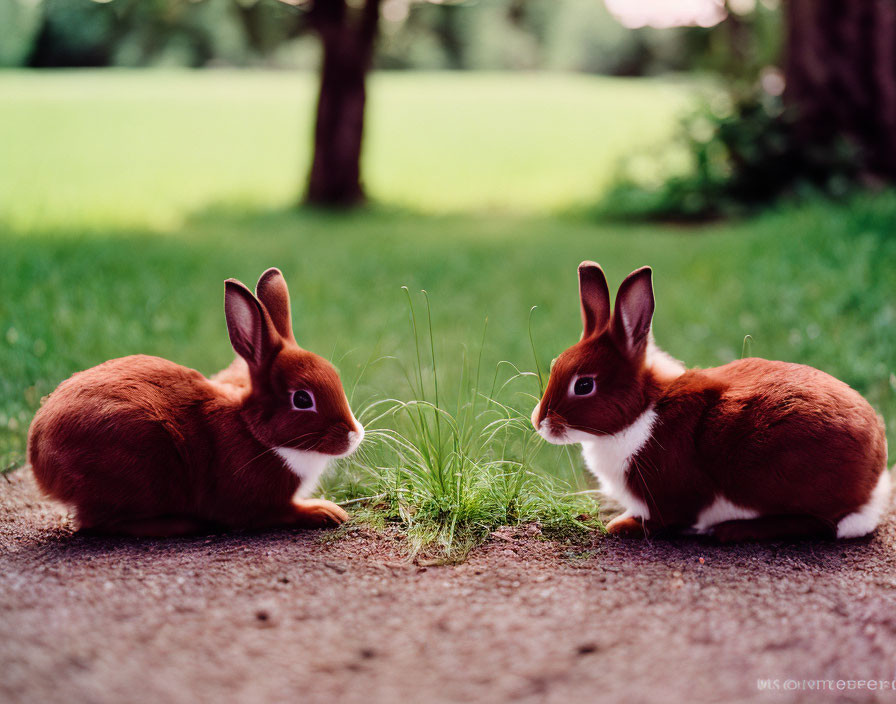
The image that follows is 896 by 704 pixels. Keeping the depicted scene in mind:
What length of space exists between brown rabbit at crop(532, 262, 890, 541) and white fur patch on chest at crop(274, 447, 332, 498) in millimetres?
737

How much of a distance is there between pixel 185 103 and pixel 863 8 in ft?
64.1

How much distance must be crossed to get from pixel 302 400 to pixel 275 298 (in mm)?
399

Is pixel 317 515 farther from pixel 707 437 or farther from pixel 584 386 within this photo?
pixel 707 437

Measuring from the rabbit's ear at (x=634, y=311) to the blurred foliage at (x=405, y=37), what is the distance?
993 centimetres

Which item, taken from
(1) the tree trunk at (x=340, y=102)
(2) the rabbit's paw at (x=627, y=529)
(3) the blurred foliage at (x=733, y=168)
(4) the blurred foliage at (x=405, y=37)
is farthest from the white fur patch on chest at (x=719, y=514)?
(4) the blurred foliage at (x=405, y=37)

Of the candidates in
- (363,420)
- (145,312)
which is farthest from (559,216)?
(363,420)

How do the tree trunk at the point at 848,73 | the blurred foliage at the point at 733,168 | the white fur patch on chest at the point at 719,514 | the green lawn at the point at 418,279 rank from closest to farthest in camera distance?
the white fur patch on chest at the point at 719,514
the green lawn at the point at 418,279
the tree trunk at the point at 848,73
the blurred foliage at the point at 733,168

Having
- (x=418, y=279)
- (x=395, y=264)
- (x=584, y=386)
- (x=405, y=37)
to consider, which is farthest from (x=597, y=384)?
(x=405, y=37)

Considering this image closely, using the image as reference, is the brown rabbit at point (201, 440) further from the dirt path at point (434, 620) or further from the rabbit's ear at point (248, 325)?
the dirt path at point (434, 620)

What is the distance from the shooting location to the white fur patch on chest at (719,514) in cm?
292

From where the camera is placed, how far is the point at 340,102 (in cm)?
1138

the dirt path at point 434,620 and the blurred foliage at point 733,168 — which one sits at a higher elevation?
the blurred foliage at point 733,168

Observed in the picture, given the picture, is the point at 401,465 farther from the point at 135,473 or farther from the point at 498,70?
the point at 498,70

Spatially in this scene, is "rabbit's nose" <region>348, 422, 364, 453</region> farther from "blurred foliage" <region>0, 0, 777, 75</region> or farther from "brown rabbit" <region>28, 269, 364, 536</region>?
"blurred foliage" <region>0, 0, 777, 75</region>
